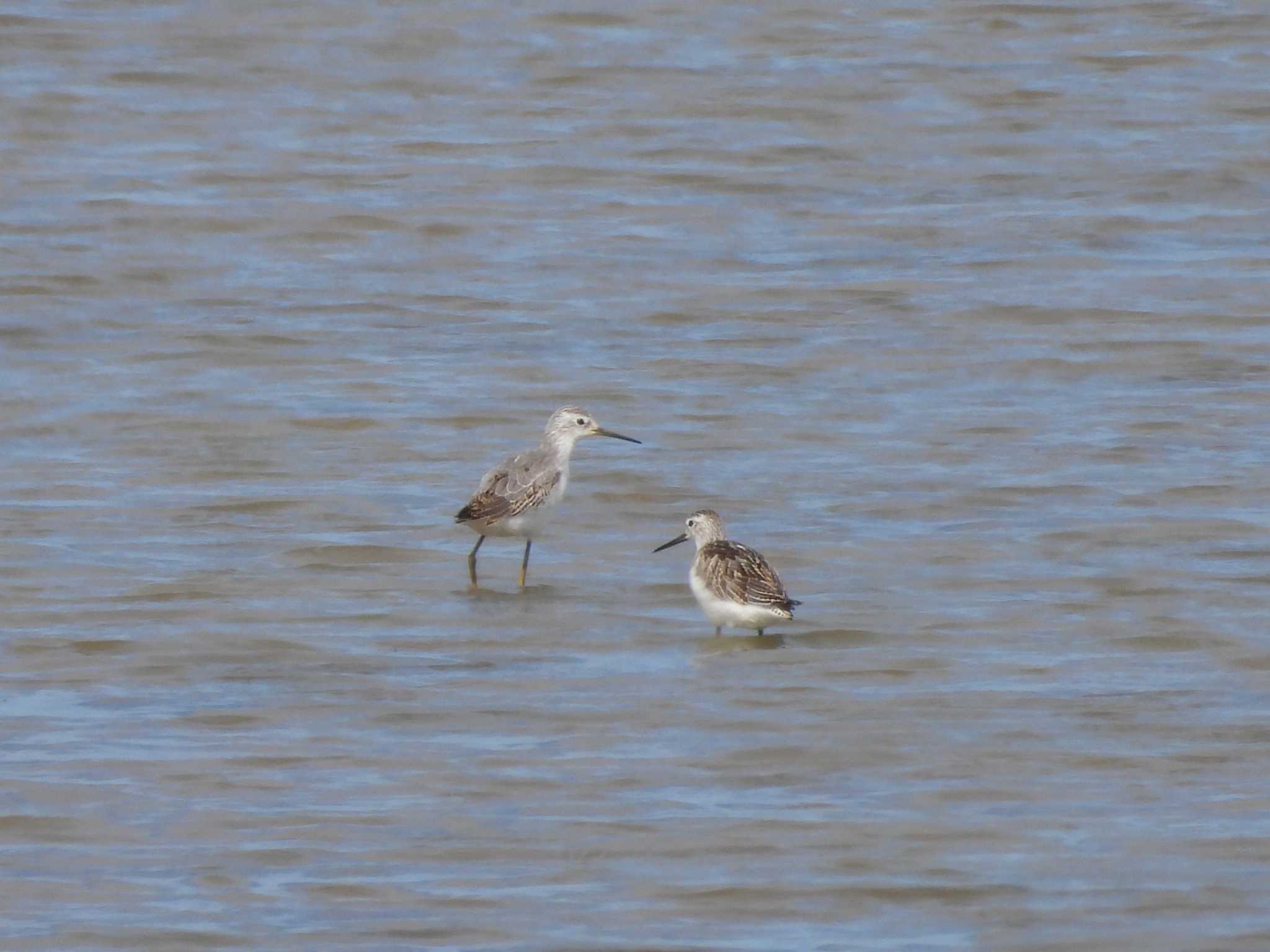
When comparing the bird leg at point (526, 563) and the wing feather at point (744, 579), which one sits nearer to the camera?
the wing feather at point (744, 579)

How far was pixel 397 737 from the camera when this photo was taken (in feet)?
30.0

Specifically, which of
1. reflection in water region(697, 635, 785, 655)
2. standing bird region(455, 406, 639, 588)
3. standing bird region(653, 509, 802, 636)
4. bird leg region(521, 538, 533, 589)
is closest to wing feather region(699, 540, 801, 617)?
standing bird region(653, 509, 802, 636)

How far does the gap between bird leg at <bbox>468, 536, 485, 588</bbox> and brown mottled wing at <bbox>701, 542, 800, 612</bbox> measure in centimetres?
126

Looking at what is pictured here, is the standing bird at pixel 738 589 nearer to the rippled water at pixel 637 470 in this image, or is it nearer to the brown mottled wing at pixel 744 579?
the brown mottled wing at pixel 744 579

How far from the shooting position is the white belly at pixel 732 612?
1023 centimetres

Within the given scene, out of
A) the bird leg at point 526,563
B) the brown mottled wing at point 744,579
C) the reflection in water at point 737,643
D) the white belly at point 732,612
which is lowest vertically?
the bird leg at point 526,563

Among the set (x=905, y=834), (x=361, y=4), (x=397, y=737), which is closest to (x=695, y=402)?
(x=397, y=737)

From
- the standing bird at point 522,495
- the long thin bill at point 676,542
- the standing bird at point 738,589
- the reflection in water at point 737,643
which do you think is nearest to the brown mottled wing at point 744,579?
the standing bird at point 738,589

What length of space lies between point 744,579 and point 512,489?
1.69 metres

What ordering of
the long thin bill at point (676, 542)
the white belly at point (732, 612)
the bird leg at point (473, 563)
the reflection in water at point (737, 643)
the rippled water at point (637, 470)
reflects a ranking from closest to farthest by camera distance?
the rippled water at point (637, 470), the white belly at point (732, 612), the reflection in water at point (737, 643), the long thin bill at point (676, 542), the bird leg at point (473, 563)

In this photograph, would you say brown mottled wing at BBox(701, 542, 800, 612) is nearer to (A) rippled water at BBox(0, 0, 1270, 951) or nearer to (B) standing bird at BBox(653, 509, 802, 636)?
(B) standing bird at BBox(653, 509, 802, 636)

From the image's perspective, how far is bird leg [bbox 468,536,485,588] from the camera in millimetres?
11555

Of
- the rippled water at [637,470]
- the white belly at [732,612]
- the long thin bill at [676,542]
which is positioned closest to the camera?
the rippled water at [637,470]

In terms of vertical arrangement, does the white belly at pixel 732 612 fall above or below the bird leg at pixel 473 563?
above
